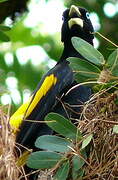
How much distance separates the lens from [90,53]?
3.04m

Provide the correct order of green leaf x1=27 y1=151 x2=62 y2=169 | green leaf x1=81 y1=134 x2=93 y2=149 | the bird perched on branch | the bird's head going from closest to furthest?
green leaf x1=81 y1=134 x2=93 y2=149, green leaf x1=27 y1=151 x2=62 y2=169, the bird perched on branch, the bird's head

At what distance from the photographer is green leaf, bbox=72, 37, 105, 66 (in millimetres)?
3000

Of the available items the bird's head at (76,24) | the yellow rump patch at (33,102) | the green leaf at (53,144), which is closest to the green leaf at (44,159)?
the green leaf at (53,144)

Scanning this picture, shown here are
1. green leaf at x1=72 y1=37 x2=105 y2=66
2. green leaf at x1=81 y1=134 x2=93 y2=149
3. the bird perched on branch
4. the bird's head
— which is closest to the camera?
green leaf at x1=81 y1=134 x2=93 y2=149

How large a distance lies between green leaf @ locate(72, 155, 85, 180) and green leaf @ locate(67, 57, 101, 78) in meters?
0.39

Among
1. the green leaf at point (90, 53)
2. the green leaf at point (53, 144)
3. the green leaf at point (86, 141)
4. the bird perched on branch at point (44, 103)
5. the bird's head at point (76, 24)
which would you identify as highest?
the green leaf at point (90, 53)

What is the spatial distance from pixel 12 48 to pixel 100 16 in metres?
0.78

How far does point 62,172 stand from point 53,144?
0.13 meters

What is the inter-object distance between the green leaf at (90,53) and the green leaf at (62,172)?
0.46m

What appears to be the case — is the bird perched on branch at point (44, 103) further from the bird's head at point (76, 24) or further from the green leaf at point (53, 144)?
the green leaf at point (53, 144)

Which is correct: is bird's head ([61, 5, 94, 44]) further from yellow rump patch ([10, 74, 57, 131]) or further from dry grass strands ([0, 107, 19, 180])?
dry grass strands ([0, 107, 19, 180])

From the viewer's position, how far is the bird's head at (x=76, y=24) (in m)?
4.30

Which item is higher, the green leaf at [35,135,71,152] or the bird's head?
the bird's head

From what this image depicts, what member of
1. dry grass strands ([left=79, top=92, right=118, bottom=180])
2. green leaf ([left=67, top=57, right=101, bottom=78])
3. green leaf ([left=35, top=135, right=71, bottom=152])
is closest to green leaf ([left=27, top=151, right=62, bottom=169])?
green leaf ([left=35, top=135, right=71, bottom=152])
